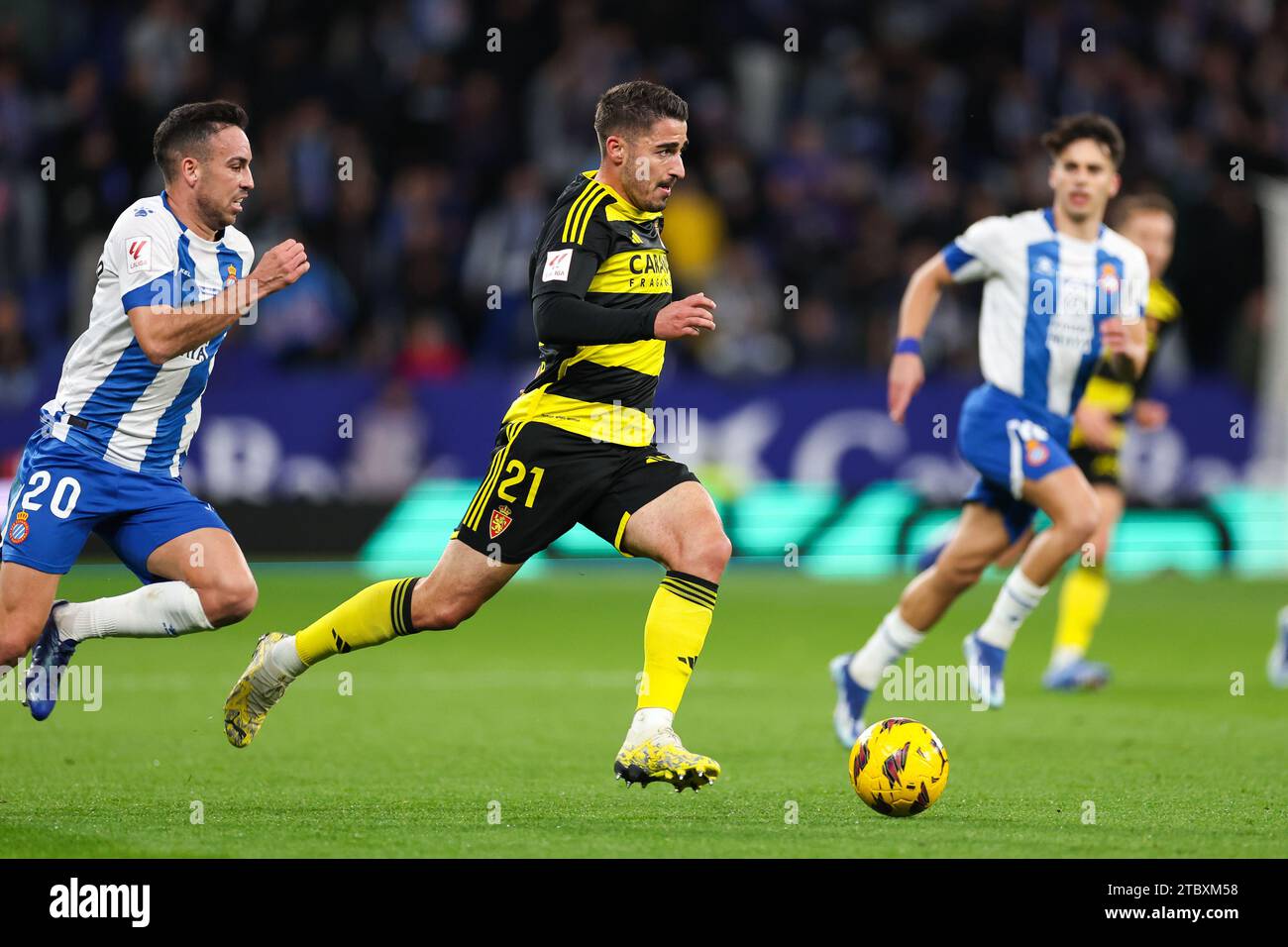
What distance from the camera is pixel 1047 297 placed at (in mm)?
9078

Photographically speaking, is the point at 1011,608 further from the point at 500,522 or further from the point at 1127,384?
the point at 500,522

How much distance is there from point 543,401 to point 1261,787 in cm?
294

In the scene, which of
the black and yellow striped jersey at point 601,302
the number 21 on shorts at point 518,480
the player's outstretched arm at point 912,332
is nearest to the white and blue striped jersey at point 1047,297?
the player's outstretched arm at point 912,332

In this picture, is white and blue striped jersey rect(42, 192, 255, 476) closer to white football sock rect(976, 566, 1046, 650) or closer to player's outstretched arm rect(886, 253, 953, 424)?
player's outstretched arm rect(886, 253, 953, 424)

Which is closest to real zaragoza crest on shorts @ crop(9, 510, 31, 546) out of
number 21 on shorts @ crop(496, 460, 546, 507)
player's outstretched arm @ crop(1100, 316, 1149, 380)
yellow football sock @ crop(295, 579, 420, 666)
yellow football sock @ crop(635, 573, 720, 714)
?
yellow football sock @ crop(295, 579, 420, 666)

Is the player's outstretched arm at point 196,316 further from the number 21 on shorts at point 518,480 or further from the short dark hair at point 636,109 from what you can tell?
the short dark hair at point 636,109

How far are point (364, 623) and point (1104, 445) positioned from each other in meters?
4.80

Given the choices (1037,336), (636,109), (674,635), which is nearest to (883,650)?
(1037,336)

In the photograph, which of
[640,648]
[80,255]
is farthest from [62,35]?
[640,648]

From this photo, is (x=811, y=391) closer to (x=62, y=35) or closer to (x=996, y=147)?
(x=996, y=147)

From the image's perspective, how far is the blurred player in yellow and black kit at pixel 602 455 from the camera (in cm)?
664

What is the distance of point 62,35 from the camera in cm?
1961

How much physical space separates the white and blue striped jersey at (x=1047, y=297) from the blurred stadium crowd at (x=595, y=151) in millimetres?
8376

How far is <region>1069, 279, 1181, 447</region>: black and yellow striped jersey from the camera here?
11004 millimetres
